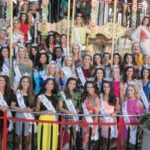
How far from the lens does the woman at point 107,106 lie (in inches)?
336

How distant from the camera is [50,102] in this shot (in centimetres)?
855

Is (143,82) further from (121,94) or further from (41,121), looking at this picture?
(41,121)

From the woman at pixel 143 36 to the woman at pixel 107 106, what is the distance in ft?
10.3

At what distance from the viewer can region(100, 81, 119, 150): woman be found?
854cm

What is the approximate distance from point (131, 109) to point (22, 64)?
259 centimetres

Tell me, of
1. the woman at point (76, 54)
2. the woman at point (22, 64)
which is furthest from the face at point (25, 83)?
the woman at point (76, 54)

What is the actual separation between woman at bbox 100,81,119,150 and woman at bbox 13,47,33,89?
172cm

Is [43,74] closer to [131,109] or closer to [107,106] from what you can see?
[107,106]

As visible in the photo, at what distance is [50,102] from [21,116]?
19.1 inches

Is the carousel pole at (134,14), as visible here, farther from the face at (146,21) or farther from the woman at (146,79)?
the woman at (146,79)

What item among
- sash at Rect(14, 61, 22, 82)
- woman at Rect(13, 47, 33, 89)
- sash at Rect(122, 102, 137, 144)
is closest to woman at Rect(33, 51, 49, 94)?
woman at Rect(13, 47, 33, 89)

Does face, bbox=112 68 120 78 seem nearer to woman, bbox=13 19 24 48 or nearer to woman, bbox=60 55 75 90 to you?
woman, bbox=60 55 75 90

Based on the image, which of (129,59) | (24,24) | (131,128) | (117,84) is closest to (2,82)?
(117,84)

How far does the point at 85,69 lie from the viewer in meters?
10.3
